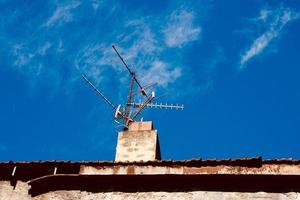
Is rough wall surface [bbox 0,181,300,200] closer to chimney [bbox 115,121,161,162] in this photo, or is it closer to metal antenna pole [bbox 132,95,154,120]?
chimney [bbox 115,121,161,162]

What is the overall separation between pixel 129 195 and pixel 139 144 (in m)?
3.15

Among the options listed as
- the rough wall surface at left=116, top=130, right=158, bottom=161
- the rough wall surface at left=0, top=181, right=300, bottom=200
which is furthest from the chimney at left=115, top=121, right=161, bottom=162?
the rough wall surface at left=0, top=181, right=300, bottom=200

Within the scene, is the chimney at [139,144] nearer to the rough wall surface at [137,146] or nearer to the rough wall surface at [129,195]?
the rough wall surface at [137,146]

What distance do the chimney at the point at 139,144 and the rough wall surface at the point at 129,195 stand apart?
261cm

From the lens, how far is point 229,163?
11469 millimetres

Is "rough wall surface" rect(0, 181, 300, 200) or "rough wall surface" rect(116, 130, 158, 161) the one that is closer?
"rough wall surface" rect(0, 181, 300, 200)

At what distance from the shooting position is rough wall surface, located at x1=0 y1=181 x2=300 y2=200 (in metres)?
11.1

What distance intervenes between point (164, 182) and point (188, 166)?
66 cm

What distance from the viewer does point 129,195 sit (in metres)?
11.6

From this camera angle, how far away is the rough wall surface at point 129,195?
11077mm

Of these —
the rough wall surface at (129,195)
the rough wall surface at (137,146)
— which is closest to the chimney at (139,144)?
the rough wall surface at (137,146)

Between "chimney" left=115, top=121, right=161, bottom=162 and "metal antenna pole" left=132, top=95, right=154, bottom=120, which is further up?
"metal antenna pole" left=132, top=95, right=154, bottom=120

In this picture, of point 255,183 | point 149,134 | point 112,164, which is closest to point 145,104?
point 149,134

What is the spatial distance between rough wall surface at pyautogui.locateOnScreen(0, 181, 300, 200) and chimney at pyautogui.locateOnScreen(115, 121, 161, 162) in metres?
2.61
